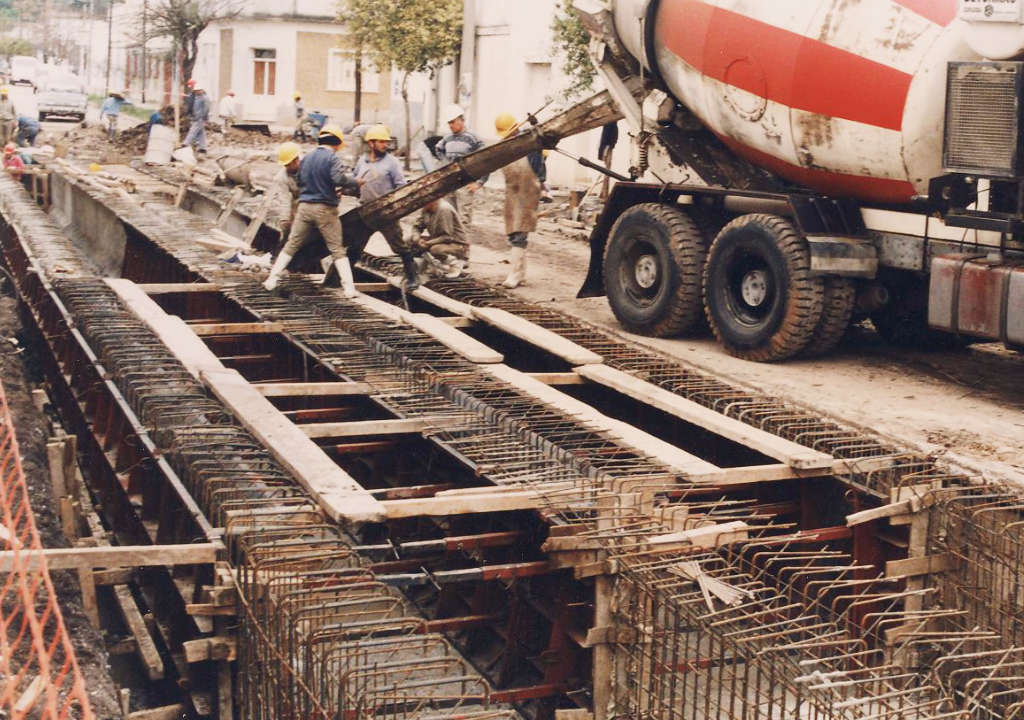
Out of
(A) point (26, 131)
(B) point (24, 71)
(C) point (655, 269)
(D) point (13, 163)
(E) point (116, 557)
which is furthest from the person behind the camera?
(B) point (24, 71)

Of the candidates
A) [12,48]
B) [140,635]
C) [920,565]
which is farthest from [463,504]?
[12,48]

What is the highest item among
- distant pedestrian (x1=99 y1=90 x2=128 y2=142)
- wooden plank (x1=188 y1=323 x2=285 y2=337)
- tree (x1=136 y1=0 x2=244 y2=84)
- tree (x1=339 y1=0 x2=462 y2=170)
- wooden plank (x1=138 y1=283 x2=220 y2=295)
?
tree (x1=136 y1=0 x2=244 y2=84)

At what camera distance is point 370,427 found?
914 cm

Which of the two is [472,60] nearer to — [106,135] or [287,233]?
[106,135]

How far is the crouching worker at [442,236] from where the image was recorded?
15930mm

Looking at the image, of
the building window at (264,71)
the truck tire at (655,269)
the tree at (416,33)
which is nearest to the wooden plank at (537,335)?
the truck tire at (655,269)

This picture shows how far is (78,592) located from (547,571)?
3.84m

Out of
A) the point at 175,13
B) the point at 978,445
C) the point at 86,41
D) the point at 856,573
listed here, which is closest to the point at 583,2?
the point at 978,445

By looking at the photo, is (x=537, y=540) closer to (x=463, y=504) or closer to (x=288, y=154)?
(x=463, y=504)

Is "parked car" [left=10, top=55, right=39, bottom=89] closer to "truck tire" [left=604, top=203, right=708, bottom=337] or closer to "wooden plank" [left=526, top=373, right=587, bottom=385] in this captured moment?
"truck tire" [left=604, top=203, right=708, bottom=337]

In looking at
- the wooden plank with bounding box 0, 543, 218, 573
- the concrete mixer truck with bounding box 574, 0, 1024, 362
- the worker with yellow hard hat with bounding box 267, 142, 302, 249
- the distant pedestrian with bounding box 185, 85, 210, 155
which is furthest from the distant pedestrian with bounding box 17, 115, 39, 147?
the wooden plank with bounding box 0, 543, 218, 573

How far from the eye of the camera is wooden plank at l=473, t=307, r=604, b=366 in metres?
11.3

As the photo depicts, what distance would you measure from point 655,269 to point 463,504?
682cm

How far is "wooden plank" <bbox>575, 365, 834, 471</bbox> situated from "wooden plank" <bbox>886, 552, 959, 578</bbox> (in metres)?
0.75
